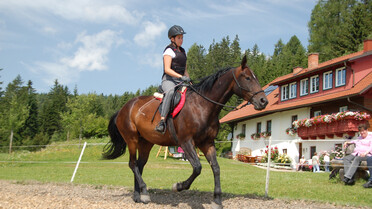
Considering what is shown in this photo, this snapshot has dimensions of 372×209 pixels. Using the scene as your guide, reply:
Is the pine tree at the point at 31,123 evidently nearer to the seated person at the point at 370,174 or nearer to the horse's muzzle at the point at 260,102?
the seated person at the point at 370,174

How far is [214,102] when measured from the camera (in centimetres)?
665

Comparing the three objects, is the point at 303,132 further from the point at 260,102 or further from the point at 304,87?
the point at 260,102

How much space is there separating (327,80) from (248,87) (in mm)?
25215

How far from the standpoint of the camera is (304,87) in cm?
3206

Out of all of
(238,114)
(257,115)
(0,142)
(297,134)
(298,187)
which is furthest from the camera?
(0,142)

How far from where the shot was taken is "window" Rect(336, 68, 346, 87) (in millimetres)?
27391

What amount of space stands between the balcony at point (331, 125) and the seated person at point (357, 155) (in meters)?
13.3

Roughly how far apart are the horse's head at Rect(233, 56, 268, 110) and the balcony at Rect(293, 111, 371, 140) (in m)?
19.8

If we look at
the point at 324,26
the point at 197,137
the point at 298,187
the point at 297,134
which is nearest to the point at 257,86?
the point at 197,137

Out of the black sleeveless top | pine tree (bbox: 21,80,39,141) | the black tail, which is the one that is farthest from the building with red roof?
pine tree (bbox: 21,80,39,141)

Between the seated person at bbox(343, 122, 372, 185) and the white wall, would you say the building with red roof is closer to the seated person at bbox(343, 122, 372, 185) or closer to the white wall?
the white wall

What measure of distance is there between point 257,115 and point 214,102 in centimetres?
3121

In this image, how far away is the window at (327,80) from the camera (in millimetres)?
28698

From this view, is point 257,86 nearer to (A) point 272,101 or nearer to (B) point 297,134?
(B) point 297,134
